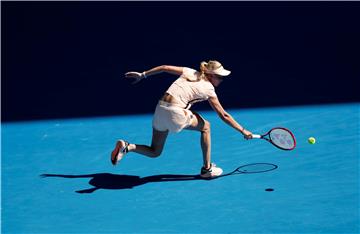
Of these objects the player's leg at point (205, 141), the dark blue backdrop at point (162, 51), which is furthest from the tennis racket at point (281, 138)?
the dark blue backdrop at point (162, 51)

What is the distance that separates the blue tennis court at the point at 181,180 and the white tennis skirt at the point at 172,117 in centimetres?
78

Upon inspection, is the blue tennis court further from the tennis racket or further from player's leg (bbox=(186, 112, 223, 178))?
the tennis racket

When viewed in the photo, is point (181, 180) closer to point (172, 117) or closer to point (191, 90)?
point (172, 117)

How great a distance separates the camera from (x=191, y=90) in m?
9.44

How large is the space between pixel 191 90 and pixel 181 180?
1.22 metres

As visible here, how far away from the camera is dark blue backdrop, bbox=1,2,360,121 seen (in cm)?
1301

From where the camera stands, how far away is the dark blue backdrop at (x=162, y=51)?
1301 cm

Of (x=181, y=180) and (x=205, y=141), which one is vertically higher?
(x=205, y=141)

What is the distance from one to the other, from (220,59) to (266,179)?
15.5 feet

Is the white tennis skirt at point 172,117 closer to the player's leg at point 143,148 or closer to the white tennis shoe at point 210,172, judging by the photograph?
the player's leg at point 143,148

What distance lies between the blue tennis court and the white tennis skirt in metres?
0.78

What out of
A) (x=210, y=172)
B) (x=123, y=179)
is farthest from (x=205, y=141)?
(x=123, y=179)

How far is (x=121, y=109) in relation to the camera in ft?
41.9

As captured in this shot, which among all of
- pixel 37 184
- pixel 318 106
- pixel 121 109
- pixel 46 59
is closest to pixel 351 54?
pixel 318 106
